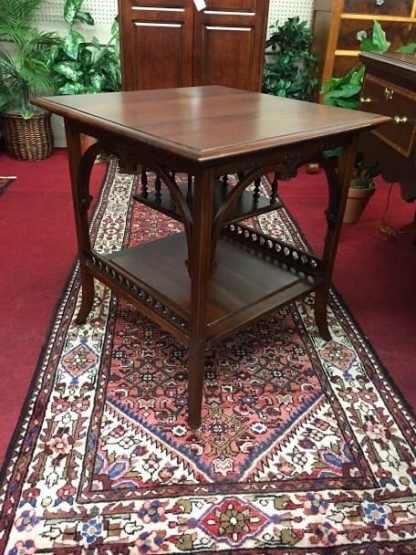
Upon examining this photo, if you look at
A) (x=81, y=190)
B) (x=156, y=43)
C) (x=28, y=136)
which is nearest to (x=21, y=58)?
(x=28, y=136)

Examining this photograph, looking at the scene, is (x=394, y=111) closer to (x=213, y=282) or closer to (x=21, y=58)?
(x=213, y=282)

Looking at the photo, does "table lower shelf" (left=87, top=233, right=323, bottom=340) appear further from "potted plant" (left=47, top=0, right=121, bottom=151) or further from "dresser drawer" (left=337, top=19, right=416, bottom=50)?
"dresser drawer" (left=337, top=19, right=416, bottom=50)

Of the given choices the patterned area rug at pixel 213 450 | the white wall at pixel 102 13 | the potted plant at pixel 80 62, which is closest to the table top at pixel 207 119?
the patterned area rug at pixel 213 450

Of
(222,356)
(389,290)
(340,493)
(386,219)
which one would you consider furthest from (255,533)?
(386,219)

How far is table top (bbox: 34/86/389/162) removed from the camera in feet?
3.47

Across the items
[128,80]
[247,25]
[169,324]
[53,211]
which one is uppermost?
[247,25]

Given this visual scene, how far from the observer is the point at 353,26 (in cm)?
318

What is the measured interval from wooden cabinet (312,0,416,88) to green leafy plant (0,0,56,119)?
1.96 metres

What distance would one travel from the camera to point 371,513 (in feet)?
3.79

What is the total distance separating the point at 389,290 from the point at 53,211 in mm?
1903

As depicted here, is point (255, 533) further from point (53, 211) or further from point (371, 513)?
point (53, 211)

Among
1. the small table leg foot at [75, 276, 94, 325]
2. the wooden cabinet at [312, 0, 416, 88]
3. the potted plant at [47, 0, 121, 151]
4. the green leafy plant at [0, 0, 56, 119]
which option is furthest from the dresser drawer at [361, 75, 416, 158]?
the green leafy plant at [0, 0, 56, 119]

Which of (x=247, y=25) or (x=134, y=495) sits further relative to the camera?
(x=247, y=25)

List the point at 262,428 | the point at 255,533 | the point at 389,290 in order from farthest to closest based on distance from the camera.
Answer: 1. the point at 389,290
2. the point at 262,428
3. the point at 255,533
